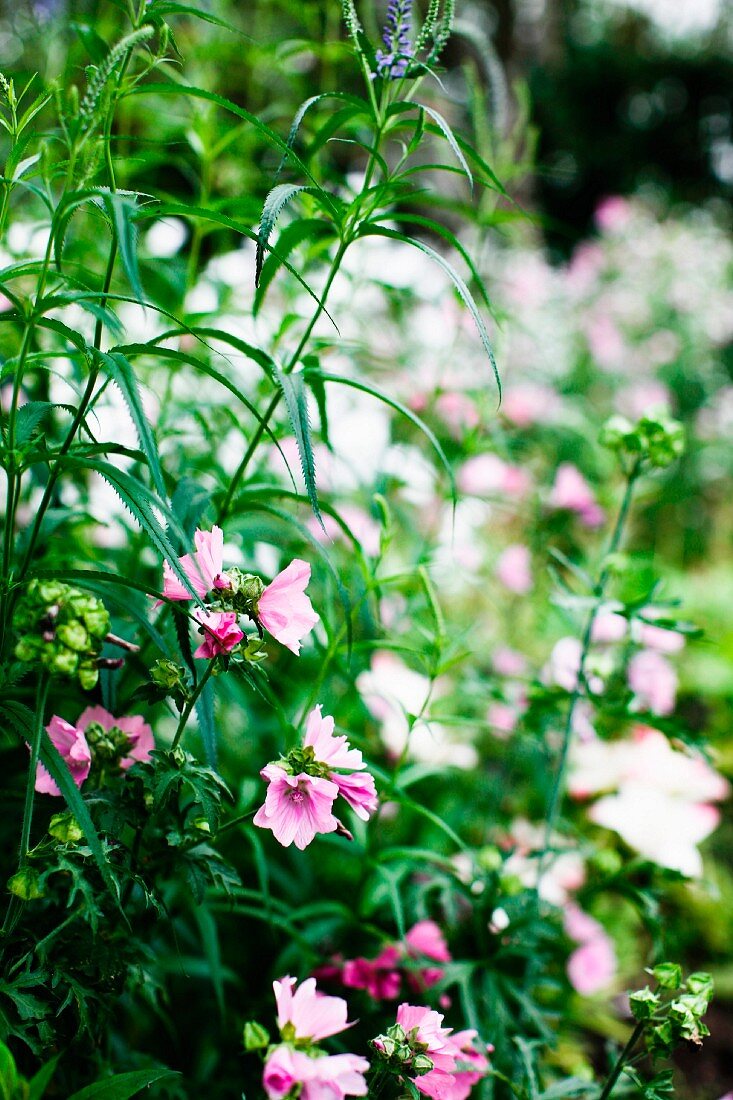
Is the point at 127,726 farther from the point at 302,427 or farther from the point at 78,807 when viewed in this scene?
the point at 302,427

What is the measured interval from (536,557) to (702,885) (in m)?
0.76

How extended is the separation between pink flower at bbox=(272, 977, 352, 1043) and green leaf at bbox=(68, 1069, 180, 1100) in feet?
0.29

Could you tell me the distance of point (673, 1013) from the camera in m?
0.71

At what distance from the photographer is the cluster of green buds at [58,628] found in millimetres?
561

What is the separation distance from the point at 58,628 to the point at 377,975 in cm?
58

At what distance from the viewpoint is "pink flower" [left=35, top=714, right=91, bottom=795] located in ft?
2.25

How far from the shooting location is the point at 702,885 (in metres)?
1.11

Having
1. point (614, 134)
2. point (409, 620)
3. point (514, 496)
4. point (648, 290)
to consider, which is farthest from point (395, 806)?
point (614, 134)

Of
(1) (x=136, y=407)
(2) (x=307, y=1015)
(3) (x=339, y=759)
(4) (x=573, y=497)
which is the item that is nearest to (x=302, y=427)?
(1) (x=136, y=407)

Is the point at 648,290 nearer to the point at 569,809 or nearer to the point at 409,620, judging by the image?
the point at 569,809

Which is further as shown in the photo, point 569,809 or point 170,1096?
point 569,809

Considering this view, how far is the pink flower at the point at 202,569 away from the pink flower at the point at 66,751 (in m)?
0.14

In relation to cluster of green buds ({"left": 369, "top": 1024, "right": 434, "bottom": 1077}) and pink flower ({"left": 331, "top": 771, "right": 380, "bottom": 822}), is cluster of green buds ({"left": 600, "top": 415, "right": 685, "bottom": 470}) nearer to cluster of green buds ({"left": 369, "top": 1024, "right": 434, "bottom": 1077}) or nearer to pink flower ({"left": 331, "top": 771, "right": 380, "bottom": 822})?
pink flower ({"left": 331, "top": 771, "right": 380, "bottom": 822})

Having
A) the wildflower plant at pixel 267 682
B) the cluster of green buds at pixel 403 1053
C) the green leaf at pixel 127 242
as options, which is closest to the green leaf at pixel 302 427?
the wildflower plant at pixel 267 682
